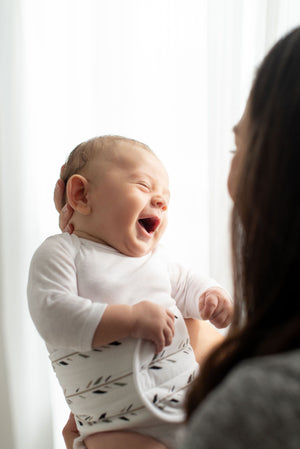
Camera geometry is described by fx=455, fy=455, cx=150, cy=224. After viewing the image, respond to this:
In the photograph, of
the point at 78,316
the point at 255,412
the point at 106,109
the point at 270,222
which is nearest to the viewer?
the point at 255,412

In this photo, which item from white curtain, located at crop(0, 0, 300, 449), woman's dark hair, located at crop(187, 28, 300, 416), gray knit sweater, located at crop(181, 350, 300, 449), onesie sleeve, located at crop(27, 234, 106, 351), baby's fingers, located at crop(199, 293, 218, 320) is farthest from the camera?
white curtain, located at crop(0, 0, 300, 449)

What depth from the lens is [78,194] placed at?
3.30 feet

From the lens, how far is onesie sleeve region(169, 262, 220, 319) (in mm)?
1025

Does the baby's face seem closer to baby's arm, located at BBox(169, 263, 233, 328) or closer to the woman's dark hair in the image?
baby's arm, located at BBox(169, 263, 233, 328)

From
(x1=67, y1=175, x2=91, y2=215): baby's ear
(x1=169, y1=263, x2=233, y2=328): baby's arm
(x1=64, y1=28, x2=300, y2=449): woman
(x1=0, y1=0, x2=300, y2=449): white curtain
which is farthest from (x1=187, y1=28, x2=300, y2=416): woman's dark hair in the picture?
(x1=0, y1=0, x2=300, y2=449): white curtain

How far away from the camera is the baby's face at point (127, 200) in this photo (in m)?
0.96

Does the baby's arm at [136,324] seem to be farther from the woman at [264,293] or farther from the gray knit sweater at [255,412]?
the gray knit sweater at [255,412]

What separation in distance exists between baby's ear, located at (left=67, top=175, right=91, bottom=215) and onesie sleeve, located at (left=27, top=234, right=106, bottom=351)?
5.0 inches

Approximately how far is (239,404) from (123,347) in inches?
15.6

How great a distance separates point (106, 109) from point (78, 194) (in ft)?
1.57

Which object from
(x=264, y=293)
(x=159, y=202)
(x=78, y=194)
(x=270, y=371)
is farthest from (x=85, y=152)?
(x=270, y=371)

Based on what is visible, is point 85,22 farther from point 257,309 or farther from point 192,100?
point 257,309

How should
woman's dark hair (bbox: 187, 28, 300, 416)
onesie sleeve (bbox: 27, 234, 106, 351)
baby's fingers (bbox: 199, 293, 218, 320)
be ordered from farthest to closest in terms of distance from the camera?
baby's fingers (bbox: 199, 293, 218, 320), onesie sleeve (bbox: 27, 234, 106, 351), woman's dark hair (bbox: 187, 28, 300, 416)

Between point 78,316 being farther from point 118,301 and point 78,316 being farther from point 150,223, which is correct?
point 150,223
